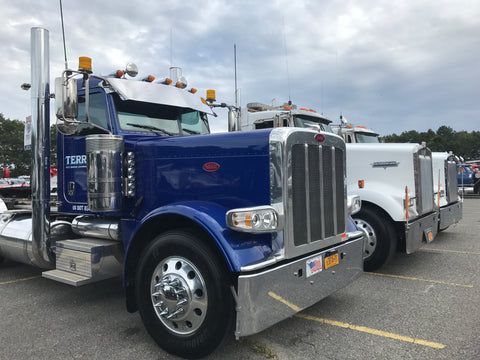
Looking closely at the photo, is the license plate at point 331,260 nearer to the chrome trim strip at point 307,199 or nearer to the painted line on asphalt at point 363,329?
the chrome trim strip at point 307,199

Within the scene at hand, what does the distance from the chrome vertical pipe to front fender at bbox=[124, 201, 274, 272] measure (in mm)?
1799

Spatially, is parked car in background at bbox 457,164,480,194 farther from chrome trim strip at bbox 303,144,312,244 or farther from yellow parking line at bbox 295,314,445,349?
chrome trim strip at bbox 303,144,312,244

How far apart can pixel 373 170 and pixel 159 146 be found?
11.5 feet

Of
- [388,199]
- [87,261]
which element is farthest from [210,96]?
[388,199]

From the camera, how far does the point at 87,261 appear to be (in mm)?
3770

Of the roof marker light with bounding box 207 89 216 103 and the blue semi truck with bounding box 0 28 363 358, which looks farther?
the roof marker light with bounding box 207 89 216 103

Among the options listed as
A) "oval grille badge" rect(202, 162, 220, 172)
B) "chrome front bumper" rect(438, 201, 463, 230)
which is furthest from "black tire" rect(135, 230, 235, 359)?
"chrome front bumper" rect(438, 201, 463, 230)

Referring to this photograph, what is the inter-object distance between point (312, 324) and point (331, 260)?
727 millimetres

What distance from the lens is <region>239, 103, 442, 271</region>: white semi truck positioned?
17.7ft

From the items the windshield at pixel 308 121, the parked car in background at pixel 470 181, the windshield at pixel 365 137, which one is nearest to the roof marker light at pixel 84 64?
the windshield at pixel 308 121

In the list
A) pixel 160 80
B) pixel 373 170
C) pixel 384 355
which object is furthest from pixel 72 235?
pixel 373 170

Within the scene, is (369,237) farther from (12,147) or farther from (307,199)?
(12,147)

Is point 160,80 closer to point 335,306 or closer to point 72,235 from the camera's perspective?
point 72,235

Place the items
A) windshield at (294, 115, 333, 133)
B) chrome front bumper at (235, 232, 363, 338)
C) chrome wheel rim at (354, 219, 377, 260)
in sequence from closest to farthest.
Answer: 1. chrome front bumper at (235, 232, 363, 338)
2. chrome wheel rim at (354, 219, 377, 260)
3. windshield at (294, 115, 333, 133)
